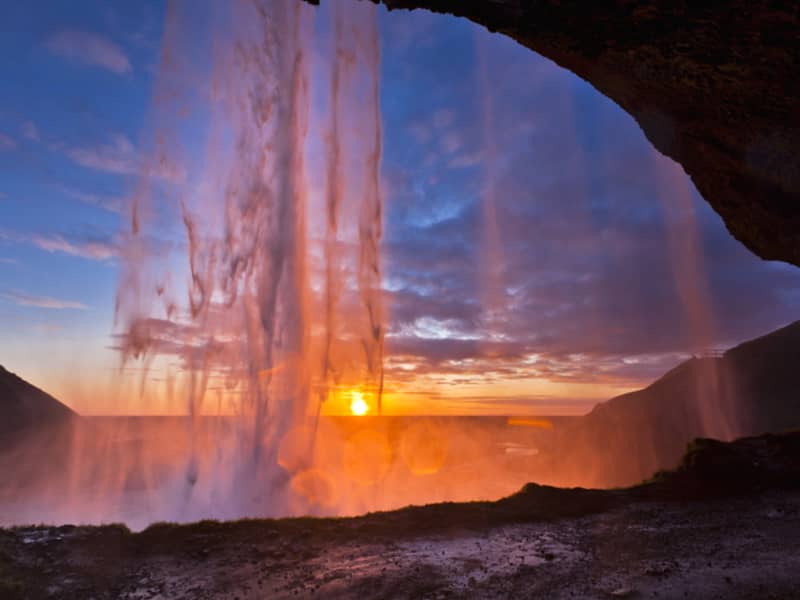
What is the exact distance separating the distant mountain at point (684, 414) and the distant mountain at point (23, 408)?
265 ft

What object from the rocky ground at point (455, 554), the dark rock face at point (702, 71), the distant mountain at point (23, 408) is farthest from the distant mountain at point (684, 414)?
the distant mountain at point (23, 408)

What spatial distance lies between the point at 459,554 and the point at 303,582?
3.36 metres

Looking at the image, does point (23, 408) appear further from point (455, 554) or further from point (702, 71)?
point (702, 71)

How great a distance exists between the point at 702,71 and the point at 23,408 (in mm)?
92159

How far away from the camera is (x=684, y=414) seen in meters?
57.6

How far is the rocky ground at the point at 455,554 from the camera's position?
769 cm

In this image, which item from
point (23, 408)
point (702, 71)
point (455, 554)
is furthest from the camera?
point (23, 408)

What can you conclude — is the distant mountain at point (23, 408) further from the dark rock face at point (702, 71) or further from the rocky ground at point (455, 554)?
the dark rock face at point (702, 71)

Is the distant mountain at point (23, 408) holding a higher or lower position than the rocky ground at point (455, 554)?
higher

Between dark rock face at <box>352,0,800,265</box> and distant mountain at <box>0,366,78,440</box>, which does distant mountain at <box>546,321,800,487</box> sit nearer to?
dark rock face at <box>352,0,800,265</box>

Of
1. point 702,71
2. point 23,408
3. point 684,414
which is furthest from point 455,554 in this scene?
point 23,408

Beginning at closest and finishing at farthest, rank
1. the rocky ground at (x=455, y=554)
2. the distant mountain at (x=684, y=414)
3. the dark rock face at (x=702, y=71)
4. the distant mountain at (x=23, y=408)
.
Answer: the rocky ground at (x=455, y=554)
the dark rock face at (x=702, y=71)
the distant mountain at (x=684, y=414)
the distant mountain at (x=23, y=408)

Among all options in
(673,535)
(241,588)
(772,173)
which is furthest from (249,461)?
(772,173)

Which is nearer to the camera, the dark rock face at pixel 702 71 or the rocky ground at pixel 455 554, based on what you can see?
the rocky ground at pixel 455 554
